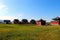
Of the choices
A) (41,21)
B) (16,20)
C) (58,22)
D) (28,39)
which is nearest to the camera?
(28,39)

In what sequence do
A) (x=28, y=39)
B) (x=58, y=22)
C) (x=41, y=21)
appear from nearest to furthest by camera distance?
(x=28, y=39) < (x=58, y=22) < (x=41, y=21)

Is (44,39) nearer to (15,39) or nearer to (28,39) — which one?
(28,39)

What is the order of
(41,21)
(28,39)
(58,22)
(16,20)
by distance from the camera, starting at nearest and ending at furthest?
(28,39) < (58,22) < (41,21) < (16,20)

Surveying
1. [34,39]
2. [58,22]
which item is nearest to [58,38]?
[34,39]

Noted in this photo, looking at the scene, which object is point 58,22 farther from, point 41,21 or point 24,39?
point 24,39

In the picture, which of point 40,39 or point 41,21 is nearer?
point 40,39

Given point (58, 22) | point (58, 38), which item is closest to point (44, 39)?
point (58, 38)

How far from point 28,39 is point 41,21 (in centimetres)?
6524

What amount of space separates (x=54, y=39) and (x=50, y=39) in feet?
1.96

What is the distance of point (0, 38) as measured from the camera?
21922 millimetres

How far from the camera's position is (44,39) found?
72.1 feet

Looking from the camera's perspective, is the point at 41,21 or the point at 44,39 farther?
the point at 41,21

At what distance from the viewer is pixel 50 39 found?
72.5 ft

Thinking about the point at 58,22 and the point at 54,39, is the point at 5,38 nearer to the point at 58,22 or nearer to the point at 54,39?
the point at 54,39
